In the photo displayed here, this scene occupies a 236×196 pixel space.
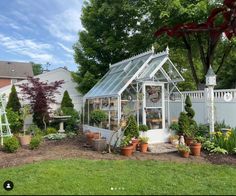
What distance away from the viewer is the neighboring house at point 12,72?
3988 centimetres

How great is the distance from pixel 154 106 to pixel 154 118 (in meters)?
0.46

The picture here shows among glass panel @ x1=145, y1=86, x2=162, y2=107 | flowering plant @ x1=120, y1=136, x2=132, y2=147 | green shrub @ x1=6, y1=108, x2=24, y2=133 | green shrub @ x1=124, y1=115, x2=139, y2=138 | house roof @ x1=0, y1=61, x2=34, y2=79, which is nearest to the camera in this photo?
flowering plant @ x1=120, y1=136, x2=132, y2=147

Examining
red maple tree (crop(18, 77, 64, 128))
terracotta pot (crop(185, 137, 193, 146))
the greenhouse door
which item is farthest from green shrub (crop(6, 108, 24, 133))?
terracotta pot (crop(185, 137, 193, 146))

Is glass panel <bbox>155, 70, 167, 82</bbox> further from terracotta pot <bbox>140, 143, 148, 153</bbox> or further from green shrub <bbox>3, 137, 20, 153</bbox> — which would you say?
green shrub <bbox>3, 137, 20, 153</bbox>

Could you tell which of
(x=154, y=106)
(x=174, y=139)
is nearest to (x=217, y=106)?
(x=174, y=139)

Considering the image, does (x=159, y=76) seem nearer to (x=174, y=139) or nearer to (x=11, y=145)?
(x=174, y=139)

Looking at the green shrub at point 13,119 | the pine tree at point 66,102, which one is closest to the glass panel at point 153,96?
the green shrub at point 13,119

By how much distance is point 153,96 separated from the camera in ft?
37.2

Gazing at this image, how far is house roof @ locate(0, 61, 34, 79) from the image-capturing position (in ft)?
132

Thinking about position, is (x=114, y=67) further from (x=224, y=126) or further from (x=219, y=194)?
(x=219, y=194)

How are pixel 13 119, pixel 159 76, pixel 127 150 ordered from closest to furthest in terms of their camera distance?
1. pixel 127 150
2. pixel 159 76
3. pixel 13 119

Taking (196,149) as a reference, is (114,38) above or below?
above

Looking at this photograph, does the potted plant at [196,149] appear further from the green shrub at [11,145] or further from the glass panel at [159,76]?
the green shrub at [11,145]

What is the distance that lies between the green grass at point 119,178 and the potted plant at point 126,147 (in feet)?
3.78
